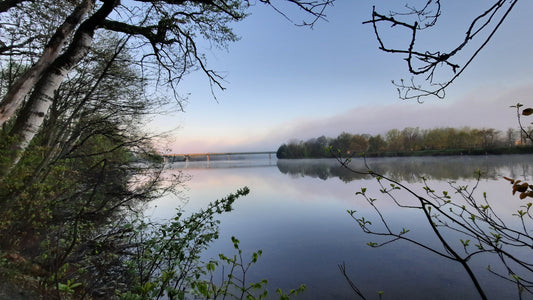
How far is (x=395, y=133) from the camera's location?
197 feet

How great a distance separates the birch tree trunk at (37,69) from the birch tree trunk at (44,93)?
7cm

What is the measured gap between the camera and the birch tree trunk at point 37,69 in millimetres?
2158

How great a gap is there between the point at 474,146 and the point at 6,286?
2467 inches

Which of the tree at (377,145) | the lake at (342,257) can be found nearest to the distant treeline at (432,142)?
the tree at (377,145)

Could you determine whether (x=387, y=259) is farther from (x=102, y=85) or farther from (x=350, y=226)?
(x=102, y=85)

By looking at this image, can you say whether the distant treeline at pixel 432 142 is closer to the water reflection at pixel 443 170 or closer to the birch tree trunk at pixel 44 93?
the water reflection at pixel 443 170

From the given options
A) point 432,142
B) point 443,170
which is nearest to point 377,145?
point 432,142

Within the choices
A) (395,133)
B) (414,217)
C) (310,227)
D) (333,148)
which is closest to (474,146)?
(395,133)

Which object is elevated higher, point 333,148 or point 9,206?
point 333,148

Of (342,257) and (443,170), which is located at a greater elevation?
(443,170)

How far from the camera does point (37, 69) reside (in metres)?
2.33

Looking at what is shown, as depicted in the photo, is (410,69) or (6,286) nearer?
(410,69)

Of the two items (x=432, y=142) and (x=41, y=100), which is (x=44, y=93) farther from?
(x=432, y=142)

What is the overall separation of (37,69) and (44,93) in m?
0.23
